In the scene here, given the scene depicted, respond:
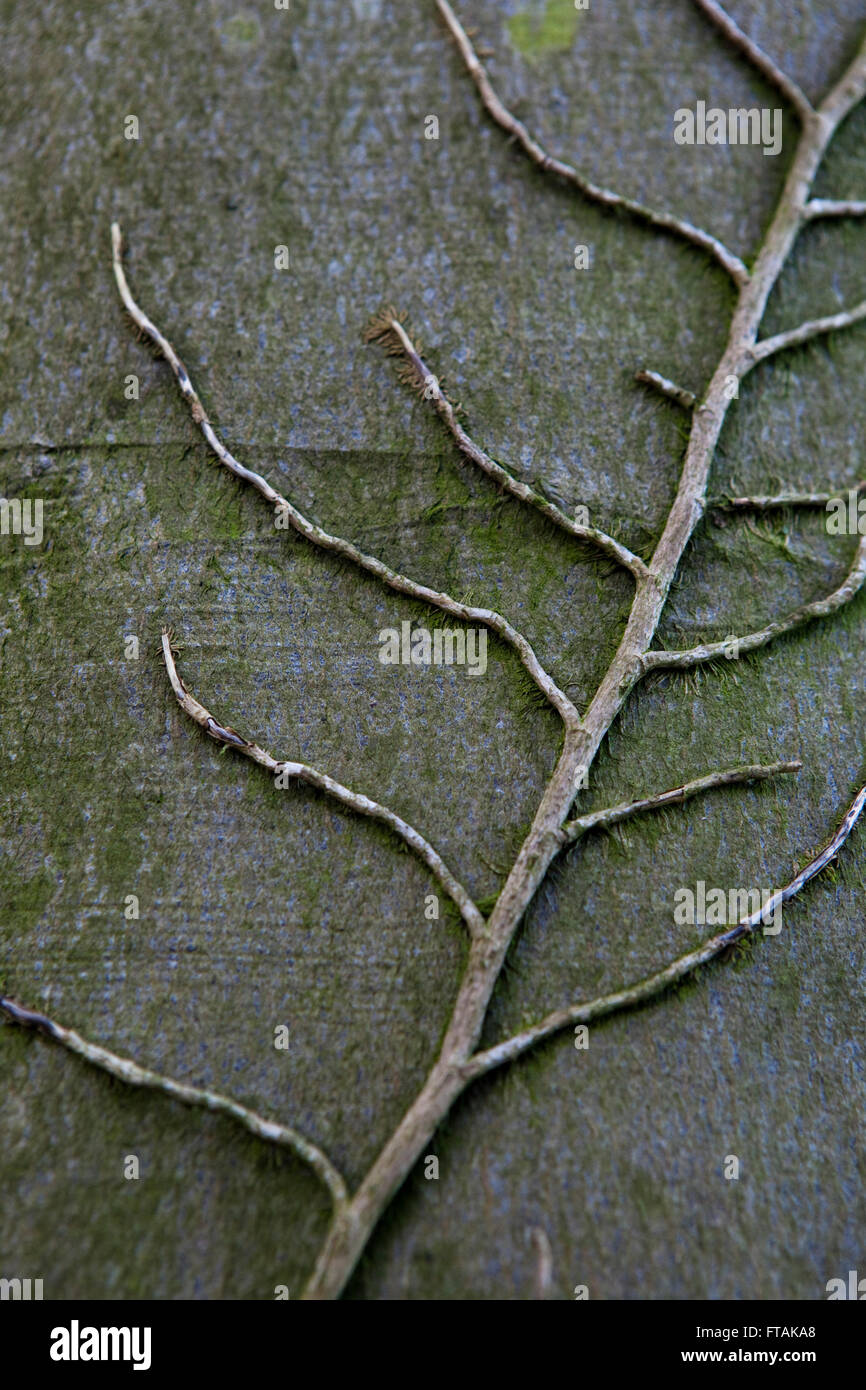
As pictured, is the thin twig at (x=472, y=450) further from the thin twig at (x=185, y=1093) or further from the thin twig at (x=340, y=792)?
the thin twig at (x=185, y=1093)

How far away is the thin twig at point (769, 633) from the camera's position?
180 centimetres

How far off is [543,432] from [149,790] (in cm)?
102

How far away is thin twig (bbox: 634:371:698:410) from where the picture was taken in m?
1.96

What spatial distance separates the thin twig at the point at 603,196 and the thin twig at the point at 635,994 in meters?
1.26

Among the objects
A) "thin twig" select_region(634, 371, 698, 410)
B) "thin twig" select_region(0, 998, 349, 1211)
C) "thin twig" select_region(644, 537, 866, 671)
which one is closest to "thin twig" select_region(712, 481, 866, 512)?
"thin twig" select_region(644, 537, 866, 671)

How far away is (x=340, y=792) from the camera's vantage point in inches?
66.3

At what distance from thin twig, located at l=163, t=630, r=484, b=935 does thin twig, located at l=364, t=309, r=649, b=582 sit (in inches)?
25.6

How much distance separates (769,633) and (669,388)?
54cm

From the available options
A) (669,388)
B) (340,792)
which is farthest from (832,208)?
(340,792)

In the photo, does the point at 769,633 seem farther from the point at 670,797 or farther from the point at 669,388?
the point at 669,388

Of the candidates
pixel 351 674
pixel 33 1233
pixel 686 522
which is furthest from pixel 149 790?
pixel 686 522

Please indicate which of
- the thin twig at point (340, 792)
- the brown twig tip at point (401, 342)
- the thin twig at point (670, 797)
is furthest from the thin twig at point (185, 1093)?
the brown twig tip at point (401, 342)

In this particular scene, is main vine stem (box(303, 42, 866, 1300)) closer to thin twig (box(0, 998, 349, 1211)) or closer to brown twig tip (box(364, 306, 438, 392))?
thin twig (box(0, 998, 349, 1211))

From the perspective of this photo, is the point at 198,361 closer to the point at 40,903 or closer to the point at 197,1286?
the point at 40,903
